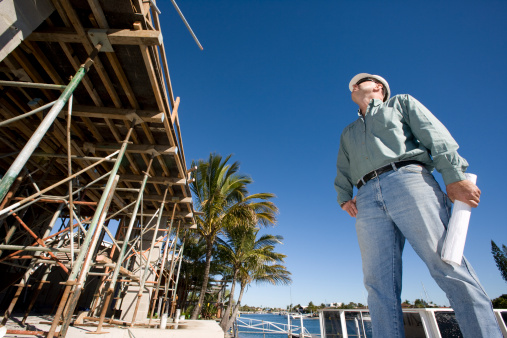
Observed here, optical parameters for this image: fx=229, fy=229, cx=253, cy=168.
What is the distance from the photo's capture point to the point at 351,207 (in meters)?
1.79

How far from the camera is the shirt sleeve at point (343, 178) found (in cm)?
192

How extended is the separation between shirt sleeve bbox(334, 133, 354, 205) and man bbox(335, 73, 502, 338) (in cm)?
13

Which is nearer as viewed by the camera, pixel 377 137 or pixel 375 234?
pixel 375 234

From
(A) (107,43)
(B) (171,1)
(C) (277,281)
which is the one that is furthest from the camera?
(C) (277,281)

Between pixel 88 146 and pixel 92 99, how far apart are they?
4.74ft

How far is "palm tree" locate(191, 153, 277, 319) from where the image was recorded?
443 inches

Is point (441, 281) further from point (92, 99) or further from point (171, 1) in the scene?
point (92, 99)

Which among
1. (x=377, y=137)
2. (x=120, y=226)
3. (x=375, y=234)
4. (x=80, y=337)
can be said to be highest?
(x=120, y=226)

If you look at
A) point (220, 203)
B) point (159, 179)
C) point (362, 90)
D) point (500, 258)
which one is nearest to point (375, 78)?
point (362, 90)

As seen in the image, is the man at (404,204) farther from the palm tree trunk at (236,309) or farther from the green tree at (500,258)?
the green tree at (500,258)

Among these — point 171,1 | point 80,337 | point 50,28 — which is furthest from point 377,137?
point 80,337

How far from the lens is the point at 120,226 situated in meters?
8.63

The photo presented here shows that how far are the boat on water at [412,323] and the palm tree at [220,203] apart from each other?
18.7ft

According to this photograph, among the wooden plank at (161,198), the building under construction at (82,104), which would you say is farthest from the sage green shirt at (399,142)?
the wooden plank at (161,198)
